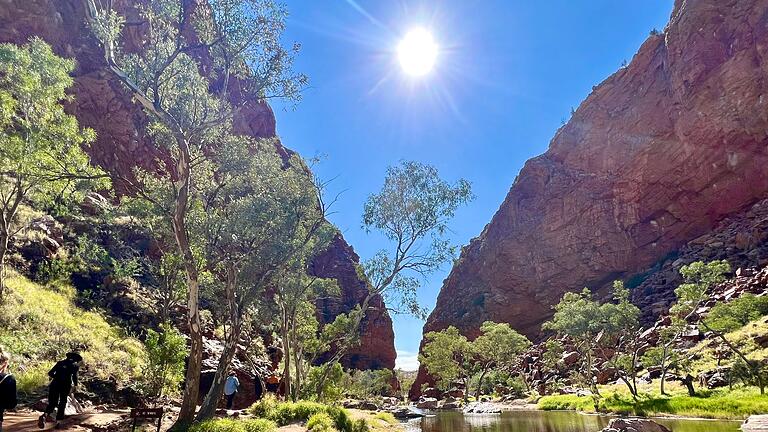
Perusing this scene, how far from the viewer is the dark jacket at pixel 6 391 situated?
7.64 metres

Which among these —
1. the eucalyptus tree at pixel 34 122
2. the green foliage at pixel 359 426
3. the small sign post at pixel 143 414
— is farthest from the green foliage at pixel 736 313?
the eucalyptus tree at pixel 34 122

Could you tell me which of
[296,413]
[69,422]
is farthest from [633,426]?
[69,422]

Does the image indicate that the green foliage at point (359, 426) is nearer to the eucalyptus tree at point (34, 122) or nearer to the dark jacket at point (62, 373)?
the dark jacket at point (62, 373)

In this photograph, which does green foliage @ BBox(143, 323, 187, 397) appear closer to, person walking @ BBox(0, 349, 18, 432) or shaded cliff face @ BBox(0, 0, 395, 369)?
person walking @ BBox(0, 349, 18, 432)

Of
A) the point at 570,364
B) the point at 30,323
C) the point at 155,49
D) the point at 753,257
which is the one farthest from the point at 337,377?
the point at 753,257

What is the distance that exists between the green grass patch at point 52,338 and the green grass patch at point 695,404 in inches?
1139

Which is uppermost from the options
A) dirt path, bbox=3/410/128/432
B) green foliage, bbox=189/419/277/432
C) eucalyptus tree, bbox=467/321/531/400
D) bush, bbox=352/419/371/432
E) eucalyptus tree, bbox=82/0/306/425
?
eucalyptus tree, bbox=82/0/306/425

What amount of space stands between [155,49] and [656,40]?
92.6 meters

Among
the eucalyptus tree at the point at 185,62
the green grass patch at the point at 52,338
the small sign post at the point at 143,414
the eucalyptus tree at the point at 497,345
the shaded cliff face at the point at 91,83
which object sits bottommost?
the small sign post at the point at 143,414

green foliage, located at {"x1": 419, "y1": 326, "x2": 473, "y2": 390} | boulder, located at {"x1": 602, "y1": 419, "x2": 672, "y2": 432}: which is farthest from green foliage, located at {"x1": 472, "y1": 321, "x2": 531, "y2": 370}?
boulder, located at {"x1": 602, "y1": 419, "x2": 672, "y2": 432}

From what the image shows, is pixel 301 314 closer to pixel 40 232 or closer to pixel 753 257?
pixel 40 232

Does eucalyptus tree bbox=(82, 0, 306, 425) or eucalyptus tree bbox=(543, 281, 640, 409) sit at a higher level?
eucalyptus tree bbox=(82, 0, 306, 425)

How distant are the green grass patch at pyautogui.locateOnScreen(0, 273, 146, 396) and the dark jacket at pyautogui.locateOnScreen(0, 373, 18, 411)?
7.57 meters

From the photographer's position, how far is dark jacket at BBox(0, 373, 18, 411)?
7645 mm
